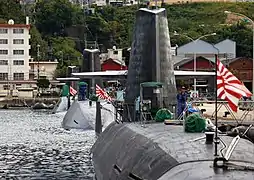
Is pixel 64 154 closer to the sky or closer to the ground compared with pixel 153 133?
closer to the ground

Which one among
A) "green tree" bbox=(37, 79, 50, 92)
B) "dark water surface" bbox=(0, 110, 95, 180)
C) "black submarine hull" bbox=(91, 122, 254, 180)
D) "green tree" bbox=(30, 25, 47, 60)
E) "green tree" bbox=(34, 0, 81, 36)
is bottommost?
"green tree" bbox=(37, 79, 50, 92)

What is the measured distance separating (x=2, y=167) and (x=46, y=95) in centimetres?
9971

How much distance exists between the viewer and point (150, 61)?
2720 cm

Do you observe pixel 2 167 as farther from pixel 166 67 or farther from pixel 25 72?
pixel 25 72

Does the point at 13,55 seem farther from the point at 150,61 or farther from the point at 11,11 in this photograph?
the point at 150,61

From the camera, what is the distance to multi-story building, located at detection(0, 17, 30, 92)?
122 metres

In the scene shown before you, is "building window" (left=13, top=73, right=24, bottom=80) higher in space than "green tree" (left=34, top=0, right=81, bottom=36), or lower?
lower

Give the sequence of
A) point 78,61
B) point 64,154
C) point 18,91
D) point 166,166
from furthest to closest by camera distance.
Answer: point 78,61 → point 18,91 → point 64,154 → point 166,166

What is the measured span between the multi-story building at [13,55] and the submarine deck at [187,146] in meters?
106

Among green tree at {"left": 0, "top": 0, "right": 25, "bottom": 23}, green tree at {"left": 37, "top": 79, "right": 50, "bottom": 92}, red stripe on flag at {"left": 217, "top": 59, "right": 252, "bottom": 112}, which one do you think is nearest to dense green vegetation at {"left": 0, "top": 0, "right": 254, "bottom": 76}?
green tree at {"left": 0, "top": 0, "right": 25, "bottom": 23}

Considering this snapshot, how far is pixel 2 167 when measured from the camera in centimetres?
2773

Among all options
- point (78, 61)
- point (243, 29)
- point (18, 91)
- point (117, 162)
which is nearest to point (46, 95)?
point (18, 91)

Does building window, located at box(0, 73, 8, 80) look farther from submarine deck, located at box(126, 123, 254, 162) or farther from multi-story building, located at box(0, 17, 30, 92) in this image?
submarine deck, located at box(126, 123, 254, 162)

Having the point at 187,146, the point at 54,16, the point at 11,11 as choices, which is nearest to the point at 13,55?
the point at 11,11
